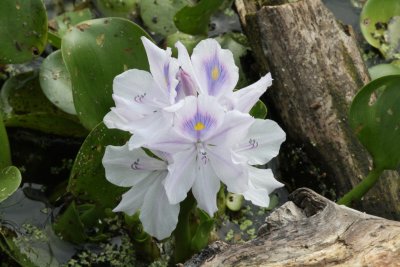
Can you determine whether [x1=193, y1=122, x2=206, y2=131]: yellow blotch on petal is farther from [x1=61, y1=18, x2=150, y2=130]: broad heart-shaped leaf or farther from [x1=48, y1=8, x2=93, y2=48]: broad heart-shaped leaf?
[x1=48, y1=8, x2=93, y2=48]: broad heart-shaped leaf

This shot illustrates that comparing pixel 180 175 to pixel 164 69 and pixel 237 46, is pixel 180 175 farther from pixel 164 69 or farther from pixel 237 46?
pixel 237 46

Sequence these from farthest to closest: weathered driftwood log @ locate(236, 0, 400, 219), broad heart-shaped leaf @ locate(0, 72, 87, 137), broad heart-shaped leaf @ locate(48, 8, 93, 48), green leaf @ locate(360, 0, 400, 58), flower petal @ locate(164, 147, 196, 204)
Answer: green leaf @ locate(360, 0, 400, 58) → broad heart-shaped leaf @ locate(48, 8, 93, 48) → broad heart-shaped leaf @ locate(0, 72, 87, 137) → weathered driftwood log @ locate(236, 0, 400, 219) → flower petal @ locate(164, 147, 196, 204)

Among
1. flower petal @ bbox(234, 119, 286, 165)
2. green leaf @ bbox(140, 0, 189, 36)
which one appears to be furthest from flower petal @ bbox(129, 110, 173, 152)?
green leaf @ bbox(140, 0, 189, 36)

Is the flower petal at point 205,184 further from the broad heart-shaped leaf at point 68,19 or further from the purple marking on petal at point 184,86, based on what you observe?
the broad heart-shaped leaf at point 68,19

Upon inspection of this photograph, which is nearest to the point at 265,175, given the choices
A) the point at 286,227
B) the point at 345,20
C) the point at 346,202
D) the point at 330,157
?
the point at 286,227

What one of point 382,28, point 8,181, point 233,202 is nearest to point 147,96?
point 8,181

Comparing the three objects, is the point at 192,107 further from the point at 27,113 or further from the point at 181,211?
the point at 27,113

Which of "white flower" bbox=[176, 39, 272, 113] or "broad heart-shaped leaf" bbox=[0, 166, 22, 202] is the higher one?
"white flower" bbox=[176, 39, 272, 113]
